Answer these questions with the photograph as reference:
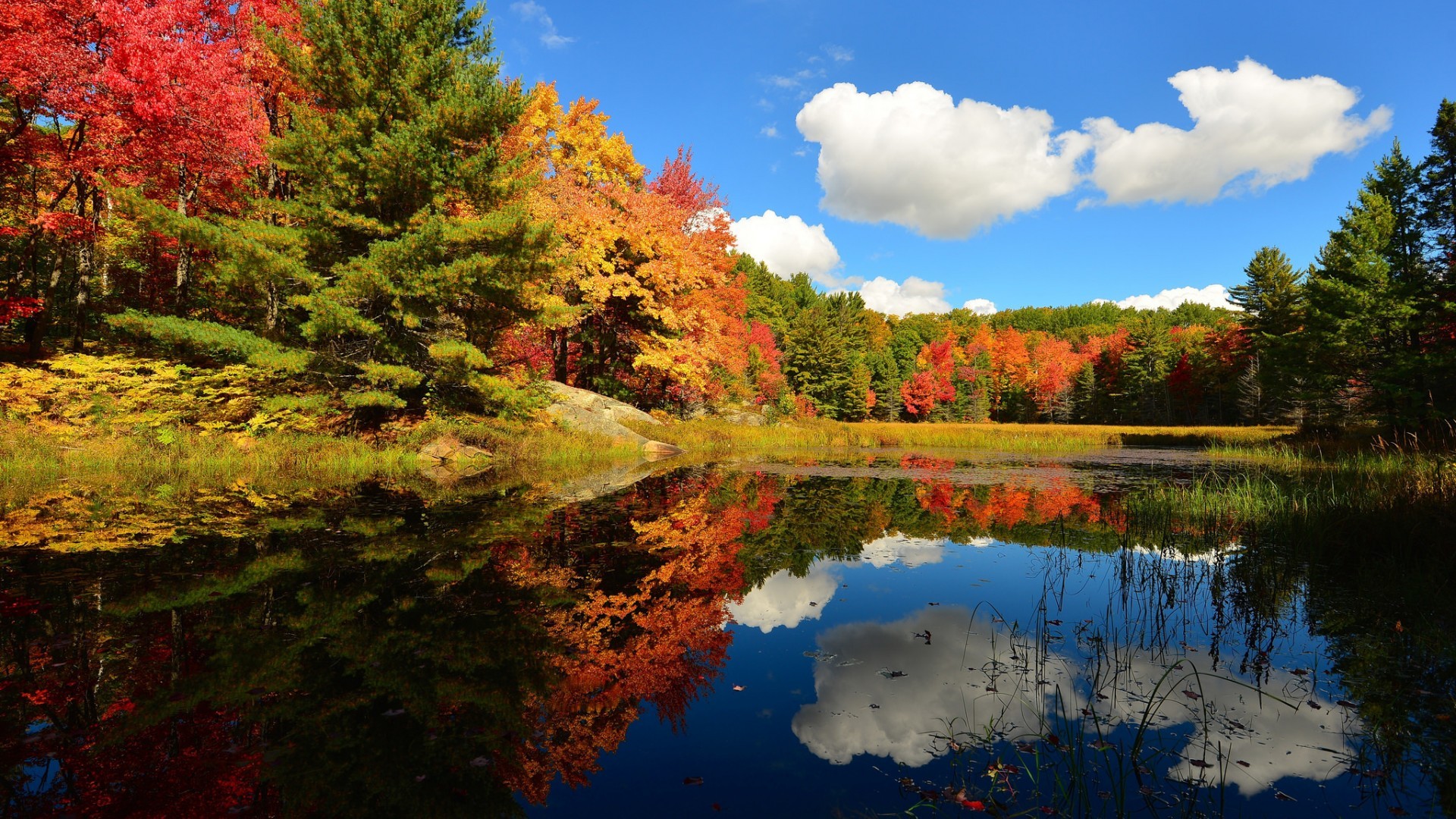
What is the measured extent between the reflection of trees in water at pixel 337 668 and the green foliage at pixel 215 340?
25.8 ft

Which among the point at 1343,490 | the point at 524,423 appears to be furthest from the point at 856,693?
the point at 524,423

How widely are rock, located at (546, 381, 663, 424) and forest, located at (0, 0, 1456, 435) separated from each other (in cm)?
187

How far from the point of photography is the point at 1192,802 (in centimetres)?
247

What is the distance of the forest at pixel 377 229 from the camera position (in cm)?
1262

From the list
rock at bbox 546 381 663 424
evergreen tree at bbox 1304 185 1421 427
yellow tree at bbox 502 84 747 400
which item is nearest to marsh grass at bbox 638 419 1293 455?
rock at bbox 546 381 663 424

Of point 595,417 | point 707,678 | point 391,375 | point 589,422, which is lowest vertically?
point 707,678

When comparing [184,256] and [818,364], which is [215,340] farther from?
[818,364]

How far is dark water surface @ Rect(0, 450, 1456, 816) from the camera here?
253 cm

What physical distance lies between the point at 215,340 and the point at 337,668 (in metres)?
12.6

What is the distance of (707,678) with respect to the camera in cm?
382

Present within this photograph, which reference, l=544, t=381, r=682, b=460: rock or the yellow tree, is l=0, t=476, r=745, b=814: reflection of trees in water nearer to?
l=544, t=381, r=682, b=460: rock

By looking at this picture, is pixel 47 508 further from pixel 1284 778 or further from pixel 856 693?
pixel 1284 778

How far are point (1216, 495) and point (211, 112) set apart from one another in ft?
73.9

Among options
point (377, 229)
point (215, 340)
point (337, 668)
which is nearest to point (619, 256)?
point (377, 229)
